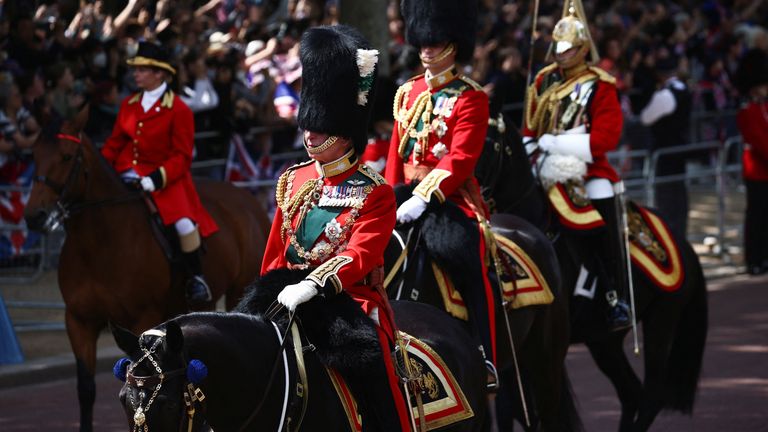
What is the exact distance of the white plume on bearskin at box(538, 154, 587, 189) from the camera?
321 inches

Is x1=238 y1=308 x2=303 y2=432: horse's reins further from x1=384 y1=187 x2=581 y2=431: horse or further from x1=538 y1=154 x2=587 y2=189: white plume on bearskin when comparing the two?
x1=538 y1=154 x2=587 y2=189: white plume on bearskin

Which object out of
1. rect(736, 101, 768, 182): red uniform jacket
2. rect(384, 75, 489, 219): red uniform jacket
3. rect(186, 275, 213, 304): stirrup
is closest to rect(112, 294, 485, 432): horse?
rect(384, 75, 489, 219): red uniform jacket

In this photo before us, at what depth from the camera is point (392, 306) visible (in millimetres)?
5469

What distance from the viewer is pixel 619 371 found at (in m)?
8.46

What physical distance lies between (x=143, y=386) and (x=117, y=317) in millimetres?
4445

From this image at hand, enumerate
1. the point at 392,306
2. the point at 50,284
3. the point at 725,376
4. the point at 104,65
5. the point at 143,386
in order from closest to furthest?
the point at 143,386 → the point at 392,306 → the point at 725,376 → the point at 50,284 → the point at 104,65

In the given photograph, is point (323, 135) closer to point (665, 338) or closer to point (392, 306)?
point (392, 306)

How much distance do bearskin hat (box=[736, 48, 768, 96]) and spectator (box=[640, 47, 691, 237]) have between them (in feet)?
2.64

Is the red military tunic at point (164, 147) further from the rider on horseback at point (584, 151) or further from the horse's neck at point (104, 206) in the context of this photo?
the rider on horseback at point (584, 151)

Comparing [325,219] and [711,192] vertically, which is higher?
[325,219]

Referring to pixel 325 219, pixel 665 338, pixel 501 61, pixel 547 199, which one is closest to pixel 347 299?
pixel 325 219

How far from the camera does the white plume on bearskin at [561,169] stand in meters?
8.16

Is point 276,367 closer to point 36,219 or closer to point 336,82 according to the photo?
point 336,82

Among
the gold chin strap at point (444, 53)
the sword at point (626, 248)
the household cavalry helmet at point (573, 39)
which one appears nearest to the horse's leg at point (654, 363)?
the sword at point (626, 248)
